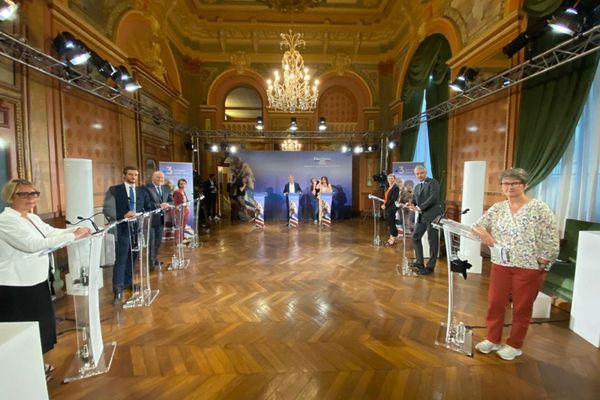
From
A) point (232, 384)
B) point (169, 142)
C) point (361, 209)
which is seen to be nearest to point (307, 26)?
point (169, 142)

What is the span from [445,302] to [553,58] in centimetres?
340

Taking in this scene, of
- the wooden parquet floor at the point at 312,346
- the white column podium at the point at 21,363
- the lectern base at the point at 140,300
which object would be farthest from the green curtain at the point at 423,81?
the white column podium at the point at 21,363

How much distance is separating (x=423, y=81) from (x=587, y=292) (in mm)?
6059

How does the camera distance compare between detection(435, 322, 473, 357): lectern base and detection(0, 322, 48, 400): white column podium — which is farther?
detection(435, 322, 473, 357): lectern base

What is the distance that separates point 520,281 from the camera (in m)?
Result: 1.92

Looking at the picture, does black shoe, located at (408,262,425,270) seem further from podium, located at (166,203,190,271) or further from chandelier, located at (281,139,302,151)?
chandelier, located at (281,139,302,151)

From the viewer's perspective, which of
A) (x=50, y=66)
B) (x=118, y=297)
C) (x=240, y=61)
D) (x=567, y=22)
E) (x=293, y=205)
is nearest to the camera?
(x=567, y=22)

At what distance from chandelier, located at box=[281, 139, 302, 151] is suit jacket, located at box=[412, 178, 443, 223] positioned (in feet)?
20.4

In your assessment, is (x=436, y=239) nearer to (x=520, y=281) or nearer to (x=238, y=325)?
(x=520, y=281)

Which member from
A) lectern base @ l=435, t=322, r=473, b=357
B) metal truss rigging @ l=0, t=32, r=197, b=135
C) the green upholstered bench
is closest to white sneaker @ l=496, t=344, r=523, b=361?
lectern base @ l=435, t=322, r=473, b=357

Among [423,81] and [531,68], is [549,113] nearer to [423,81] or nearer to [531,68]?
[531,68]

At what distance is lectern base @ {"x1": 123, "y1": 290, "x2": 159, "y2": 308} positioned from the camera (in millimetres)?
3031

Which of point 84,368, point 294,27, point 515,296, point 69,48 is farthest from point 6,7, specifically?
point 294,27

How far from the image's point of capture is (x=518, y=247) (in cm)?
189
